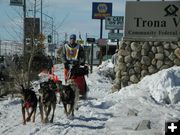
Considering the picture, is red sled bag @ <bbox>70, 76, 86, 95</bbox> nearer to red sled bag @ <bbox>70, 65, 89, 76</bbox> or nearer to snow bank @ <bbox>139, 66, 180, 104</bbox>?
red sled bag @ <bbox>70, 65, 89, 76</bbox>

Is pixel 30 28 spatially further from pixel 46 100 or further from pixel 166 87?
pixel 46 100

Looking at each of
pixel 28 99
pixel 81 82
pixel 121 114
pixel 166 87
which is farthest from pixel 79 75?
pixel 28 99

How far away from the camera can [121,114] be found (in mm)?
11219

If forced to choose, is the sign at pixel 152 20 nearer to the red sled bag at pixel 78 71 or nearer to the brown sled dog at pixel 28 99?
the red sled bag at pixel 78 71

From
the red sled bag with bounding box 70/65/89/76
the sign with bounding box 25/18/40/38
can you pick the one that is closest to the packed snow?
the red sled bag with bounding box 70/65/89/76

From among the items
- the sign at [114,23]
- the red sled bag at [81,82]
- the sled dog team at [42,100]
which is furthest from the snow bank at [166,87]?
the sign at [114,23]

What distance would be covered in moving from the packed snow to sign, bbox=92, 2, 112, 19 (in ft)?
64.2

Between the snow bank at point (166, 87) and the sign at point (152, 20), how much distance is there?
2724 millimetres

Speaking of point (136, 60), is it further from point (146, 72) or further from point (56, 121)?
point (56, 121)

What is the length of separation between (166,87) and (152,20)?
4.06 m

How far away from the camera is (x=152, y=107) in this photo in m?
12.4

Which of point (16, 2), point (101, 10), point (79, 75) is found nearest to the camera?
point (79, 75)

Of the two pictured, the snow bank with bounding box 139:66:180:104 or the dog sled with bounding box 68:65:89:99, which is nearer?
the snow bank with bounding box 139:66:180:104

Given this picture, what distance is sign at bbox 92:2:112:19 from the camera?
113 ft
